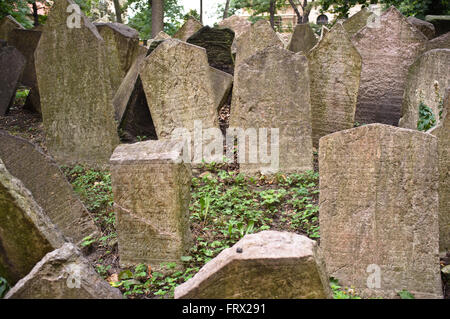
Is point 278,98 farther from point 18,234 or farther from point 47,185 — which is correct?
point 18,234

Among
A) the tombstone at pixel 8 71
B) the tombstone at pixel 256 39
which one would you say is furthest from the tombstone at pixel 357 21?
the tombstone at pixel 8 71

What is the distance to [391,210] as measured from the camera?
3.18 m

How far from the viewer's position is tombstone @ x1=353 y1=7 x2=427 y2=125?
688 centimetres

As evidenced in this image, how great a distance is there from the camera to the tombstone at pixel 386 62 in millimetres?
6879

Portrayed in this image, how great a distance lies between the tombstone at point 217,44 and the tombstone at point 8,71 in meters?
2.90

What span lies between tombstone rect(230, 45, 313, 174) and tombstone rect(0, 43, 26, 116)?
4199mm

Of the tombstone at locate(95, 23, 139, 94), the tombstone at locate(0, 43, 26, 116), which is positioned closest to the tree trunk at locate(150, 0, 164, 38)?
the tombstone at locate(95, 23, 139, 94)

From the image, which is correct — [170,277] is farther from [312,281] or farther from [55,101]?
[55,101]

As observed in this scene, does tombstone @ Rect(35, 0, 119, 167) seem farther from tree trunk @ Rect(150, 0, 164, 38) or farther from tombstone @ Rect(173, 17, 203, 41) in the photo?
tree trunk @ Rect(150, 0, 164, 38)

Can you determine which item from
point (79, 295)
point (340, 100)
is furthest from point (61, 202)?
point (340, 100)

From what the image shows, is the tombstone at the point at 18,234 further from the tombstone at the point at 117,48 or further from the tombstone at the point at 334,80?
the tombstone at the point at 117,48

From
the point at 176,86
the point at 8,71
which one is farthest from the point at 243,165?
the point at 8,71

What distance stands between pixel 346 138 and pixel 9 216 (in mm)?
2445

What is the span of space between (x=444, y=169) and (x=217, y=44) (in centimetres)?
454
